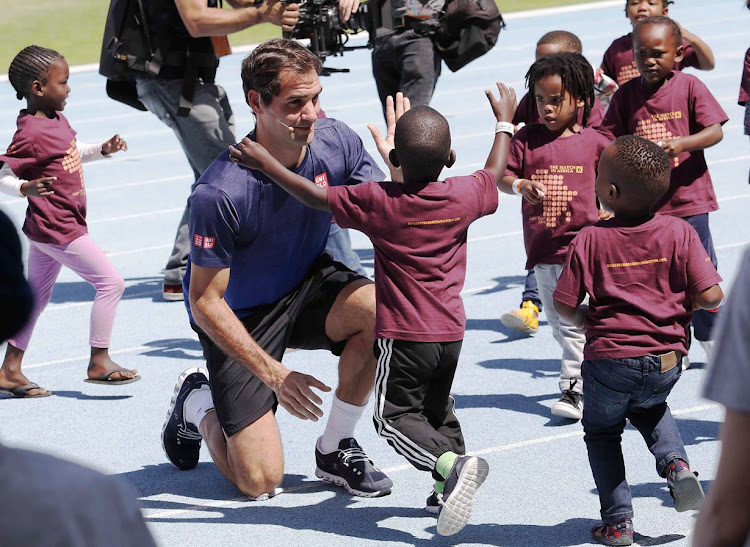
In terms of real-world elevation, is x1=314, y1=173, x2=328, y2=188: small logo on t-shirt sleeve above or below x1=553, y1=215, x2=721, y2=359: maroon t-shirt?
above

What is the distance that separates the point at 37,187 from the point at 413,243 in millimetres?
2415

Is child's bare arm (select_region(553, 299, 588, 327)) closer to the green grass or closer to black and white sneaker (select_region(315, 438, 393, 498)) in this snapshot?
black and white sneaker (select_region(315, 438, 393, 498))

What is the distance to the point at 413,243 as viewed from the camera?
4031 millimetres

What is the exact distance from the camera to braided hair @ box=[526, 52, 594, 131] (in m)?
5.17

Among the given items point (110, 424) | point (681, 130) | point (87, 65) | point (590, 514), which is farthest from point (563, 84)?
point (87, 65)

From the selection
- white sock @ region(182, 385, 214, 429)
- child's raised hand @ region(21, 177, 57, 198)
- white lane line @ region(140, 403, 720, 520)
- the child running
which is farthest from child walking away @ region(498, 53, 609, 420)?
child's raised hand @ region(21, 177, 57, 198)

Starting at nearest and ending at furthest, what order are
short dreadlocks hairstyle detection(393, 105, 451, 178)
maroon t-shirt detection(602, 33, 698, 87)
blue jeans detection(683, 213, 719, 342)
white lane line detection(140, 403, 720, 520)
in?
1. short dreadlocks hairstyle detection(393, 105, 451, 178)
2. white lane line detection(140, 403, 720, 520)
3. blue jeans detection(683, 213, 719, 342)
4. maroon t-shirt detection(602, 33, 698, 87)

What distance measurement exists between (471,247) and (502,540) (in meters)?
5.01

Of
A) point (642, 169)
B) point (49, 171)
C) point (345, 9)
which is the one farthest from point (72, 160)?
point (642, 169)

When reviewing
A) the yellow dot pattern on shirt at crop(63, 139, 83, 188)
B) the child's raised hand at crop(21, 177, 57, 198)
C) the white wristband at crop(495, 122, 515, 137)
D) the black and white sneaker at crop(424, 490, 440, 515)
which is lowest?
the black and white sneaker at crop(424, 490, 440, 515)

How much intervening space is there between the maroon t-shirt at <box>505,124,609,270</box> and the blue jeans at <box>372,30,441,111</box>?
2.76m

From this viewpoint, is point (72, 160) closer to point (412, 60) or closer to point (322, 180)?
point (322, 180)

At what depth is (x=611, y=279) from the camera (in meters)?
3.82

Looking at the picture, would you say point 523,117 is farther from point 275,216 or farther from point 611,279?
point 611,279
